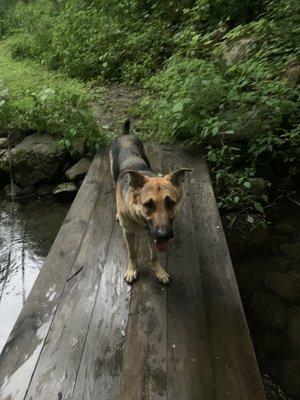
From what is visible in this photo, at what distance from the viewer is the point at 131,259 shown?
11.5ft

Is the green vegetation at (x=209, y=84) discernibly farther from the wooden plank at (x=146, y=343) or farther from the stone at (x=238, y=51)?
the wooden plank at (x=146, y=343)

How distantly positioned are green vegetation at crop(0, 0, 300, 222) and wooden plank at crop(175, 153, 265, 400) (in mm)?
1117

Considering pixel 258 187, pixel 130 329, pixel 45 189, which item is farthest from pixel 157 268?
pixel 45 189

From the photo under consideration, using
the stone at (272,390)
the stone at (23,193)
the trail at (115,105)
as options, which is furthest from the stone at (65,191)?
the stone at (272,390)

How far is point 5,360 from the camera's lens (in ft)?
9.15

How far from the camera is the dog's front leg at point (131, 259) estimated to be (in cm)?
344

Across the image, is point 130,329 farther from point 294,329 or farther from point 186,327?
point 294,329

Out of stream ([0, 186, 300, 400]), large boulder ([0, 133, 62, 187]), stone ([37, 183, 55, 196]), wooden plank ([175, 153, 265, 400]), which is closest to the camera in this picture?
wooden plank ([175, 153, 265, 400])

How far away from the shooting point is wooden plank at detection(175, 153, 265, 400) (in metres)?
2.46

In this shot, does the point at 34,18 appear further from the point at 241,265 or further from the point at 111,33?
the point at 241,265

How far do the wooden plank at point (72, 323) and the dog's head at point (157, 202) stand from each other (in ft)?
2.90

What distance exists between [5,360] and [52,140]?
4.79 m

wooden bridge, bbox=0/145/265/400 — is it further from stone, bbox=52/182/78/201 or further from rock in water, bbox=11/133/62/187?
rock in water, bbox=11/133/62/187

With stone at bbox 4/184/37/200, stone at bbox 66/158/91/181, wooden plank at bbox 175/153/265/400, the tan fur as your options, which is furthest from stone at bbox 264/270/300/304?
stone at bbox 4/184/37/200
